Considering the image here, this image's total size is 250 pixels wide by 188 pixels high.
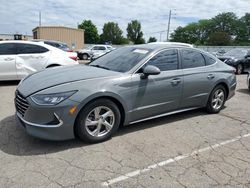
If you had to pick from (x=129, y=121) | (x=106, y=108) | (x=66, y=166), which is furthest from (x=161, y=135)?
(x=66, y=166)

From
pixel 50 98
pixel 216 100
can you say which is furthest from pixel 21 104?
pixel 216 100

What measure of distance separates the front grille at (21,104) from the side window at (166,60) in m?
2.04

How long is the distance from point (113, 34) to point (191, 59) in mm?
81920

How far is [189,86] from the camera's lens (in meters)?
4.58

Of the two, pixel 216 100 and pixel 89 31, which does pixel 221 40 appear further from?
pixel 216 100

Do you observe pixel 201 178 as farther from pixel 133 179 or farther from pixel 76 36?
pixel 76 36

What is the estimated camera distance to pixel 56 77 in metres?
3.69

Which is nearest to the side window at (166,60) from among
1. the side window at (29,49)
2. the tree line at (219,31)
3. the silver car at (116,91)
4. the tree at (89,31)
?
the silver car at (116,91)

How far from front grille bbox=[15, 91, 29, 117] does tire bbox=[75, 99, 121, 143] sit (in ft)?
2.43

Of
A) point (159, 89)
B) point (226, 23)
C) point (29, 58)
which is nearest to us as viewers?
point (159, 89)

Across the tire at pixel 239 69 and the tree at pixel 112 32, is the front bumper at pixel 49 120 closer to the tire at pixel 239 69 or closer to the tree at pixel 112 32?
the tire at pixel 239 69

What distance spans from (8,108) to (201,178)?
13.6ft

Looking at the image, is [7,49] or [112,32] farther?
[112,32]

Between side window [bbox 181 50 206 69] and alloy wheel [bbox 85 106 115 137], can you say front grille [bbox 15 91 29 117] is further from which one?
side window [bbox 181 50 206 69]
